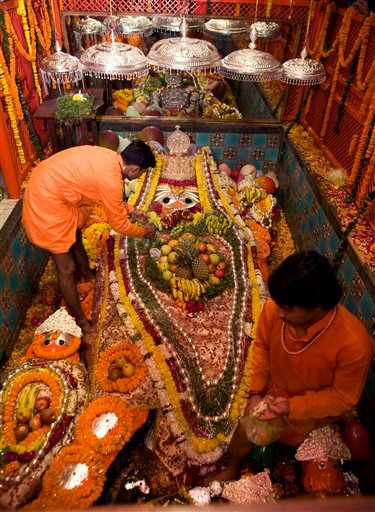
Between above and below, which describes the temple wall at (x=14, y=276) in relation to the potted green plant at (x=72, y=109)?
below

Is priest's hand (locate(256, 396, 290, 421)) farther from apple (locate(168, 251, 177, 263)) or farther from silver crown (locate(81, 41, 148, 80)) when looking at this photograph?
silver crown (locate(81, 41, 148, 80))

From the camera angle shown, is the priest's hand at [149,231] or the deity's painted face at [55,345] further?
the priest's hand at [149,231]

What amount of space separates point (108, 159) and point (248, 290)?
1.62m

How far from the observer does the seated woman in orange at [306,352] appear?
180 cm

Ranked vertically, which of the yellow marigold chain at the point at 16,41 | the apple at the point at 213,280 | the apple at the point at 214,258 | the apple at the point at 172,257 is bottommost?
the apple at the point at 213,280

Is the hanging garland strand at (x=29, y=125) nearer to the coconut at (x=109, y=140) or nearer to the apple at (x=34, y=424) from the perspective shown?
the coconut at (x=109, y=140)

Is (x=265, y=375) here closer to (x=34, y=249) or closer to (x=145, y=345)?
(x=145, y=345)

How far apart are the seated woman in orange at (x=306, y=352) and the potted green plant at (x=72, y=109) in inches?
161

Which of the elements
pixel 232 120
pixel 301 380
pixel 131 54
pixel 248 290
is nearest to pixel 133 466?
pixel 301 380

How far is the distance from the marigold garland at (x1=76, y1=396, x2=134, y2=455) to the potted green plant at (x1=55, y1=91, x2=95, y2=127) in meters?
3.71

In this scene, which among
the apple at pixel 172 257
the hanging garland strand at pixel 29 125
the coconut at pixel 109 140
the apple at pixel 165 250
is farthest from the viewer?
the coconut at pixel 109 140

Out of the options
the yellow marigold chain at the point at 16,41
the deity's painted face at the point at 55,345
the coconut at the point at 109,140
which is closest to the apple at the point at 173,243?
the deity's painted face at the point at 55,345

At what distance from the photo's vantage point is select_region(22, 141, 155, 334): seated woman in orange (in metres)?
→ 3.34

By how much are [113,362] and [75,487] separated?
35.0 inches
